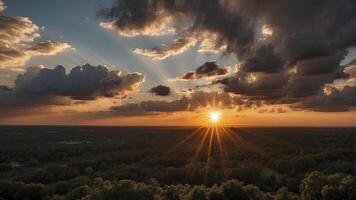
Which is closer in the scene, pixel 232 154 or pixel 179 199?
pixel 179 199

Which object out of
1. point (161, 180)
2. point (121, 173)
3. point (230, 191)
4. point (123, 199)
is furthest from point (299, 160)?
point (123, 199)

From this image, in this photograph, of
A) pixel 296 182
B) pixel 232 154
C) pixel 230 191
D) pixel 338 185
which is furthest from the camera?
pixel 232 154

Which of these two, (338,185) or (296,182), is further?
(296,182)

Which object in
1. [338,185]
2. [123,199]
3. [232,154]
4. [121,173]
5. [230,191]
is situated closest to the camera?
[123,199]

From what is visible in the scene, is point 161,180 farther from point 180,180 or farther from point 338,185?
point 338,185

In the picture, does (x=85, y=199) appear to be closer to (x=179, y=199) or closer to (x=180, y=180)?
(x=179, y=199)

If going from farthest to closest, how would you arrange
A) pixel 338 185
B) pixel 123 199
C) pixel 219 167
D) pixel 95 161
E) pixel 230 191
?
pixel 95 161 < pixel 219 167 < pixel 230 191 < pixel 338 185 < pixel 123 199

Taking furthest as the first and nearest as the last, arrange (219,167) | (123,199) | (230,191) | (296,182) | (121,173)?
1. (219,167)
2. (121,173)
3. (296,182)
4. (230,191)
5. (123,199)

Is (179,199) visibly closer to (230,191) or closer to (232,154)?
(230,191)

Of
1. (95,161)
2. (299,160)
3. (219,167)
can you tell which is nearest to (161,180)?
(219,167)
